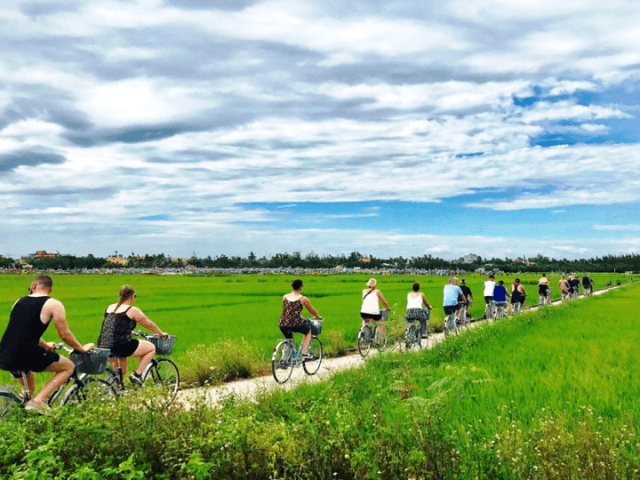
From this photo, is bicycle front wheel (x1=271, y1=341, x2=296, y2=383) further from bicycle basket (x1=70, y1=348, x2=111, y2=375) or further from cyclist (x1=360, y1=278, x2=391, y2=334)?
bicycle basket (x1=70, y1=348, x2=111, y2=375)

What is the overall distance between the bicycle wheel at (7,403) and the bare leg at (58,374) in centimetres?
44

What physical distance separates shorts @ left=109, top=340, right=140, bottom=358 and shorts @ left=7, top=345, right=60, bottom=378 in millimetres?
1521

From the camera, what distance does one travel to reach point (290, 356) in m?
11.6

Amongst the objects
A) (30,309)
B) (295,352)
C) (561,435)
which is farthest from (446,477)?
(295,352)

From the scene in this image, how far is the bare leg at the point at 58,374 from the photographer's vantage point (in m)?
6.98

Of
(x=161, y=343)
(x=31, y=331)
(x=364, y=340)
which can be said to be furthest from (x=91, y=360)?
(x=364, y=340)

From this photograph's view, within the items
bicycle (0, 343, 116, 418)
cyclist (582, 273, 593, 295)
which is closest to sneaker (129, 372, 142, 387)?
bicycle (0, 343, 116, 418)

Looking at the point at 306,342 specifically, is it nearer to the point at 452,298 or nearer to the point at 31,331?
the point at 31,331

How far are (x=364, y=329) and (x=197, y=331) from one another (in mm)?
10992

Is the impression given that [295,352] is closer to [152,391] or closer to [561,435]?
[152,391]

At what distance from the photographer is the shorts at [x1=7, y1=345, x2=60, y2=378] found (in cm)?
672

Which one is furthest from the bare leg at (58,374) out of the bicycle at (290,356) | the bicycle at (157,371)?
the bicycle at (290,356)

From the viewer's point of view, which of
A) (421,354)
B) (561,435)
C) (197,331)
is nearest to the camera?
(561,435)

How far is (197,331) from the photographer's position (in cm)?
2345
